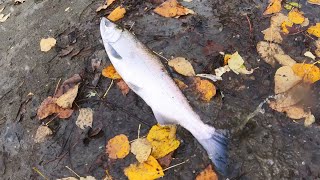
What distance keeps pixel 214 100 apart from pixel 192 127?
657 millimetres

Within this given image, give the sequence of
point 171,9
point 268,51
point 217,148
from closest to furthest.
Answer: point 217,148 < point 268,51 < point 171,9

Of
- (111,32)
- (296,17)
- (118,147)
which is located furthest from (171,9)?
(118,147)

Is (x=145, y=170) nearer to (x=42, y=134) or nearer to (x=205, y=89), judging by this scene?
(x=205, y=89)

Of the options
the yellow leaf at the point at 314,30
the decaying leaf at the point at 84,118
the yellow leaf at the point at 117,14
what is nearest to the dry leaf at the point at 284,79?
the yellow leaf at the point at 314,30

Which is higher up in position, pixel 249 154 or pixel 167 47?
pixel 167 47

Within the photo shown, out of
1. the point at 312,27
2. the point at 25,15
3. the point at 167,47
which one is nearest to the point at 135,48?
the point at 167,47

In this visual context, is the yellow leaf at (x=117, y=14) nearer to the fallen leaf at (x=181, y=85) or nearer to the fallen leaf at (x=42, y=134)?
the fallen leaf at (x=181, y=85)

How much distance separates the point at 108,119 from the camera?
4.27 m

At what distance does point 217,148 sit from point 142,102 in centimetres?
112

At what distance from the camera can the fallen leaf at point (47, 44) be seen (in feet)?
17.0

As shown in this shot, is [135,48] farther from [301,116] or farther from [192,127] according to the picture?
[301,116]

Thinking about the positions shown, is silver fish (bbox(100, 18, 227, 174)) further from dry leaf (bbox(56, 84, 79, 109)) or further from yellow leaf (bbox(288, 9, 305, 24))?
yellow leaf (bbox(288, 9, 305, 24))

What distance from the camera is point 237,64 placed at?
442cm

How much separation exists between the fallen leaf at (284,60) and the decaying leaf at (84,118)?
217 centimetres
